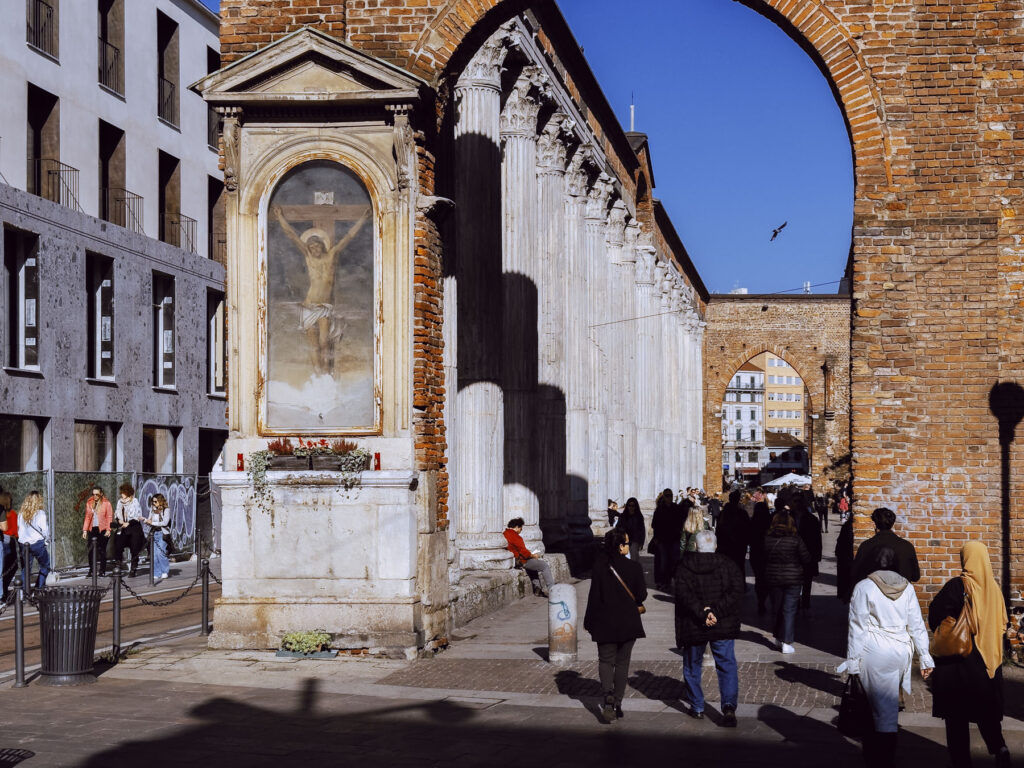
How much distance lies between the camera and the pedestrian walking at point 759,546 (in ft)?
63.5

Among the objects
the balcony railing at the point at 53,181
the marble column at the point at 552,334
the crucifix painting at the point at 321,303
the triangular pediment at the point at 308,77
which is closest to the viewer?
the triangular pediment at the point at 308,77

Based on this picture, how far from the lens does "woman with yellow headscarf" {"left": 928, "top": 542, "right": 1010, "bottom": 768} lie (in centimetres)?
893

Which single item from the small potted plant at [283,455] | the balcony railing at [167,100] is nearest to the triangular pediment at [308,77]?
the small potted plant at [283,455]

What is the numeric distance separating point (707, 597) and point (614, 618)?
2.48ft

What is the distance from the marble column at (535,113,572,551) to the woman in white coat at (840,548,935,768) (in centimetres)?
1755

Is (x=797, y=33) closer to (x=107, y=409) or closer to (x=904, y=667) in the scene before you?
(x=904, y=667)

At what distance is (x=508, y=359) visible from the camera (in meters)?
24.1

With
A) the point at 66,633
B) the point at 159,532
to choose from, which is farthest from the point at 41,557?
the point at 66,633

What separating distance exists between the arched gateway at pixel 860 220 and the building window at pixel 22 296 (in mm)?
13918

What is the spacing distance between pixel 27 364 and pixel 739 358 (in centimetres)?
4725

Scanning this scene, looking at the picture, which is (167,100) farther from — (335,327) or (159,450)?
(335,327)

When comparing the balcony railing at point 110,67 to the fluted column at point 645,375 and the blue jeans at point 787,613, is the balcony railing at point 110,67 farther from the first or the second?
the blue jeans at point 787,613

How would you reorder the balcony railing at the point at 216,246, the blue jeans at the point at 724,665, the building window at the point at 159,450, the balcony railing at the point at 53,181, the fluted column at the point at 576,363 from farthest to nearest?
the balcony railing at the point at 216,246 → the building window at the point at 159,450 → the fluted column at the point at 576,363 → the balcony railing at the point at 53,181 → the blue jeans at the point at 724,665

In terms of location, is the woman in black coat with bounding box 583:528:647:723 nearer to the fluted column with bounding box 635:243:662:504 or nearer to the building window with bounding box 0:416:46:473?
the building window with bounding box 0:416:46:473
